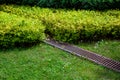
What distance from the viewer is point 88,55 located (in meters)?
7.32

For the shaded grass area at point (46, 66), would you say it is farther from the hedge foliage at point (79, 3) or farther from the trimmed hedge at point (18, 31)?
the hedge foliage at point (79, 3)

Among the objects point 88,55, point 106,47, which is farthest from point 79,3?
point 88,55

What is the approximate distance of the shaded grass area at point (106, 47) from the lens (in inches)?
291

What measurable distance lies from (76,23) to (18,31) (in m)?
1.33

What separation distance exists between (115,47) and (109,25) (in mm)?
538

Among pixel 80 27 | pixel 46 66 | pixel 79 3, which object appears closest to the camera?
pixel 46 66

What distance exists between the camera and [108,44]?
776 cm

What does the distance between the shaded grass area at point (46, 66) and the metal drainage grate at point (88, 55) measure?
0.44ft

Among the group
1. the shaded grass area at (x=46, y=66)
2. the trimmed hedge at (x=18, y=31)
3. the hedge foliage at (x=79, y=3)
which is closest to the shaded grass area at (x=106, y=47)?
the shaded grass area at (x=46, y=66)

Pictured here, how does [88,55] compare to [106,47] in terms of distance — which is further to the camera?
[106,47]

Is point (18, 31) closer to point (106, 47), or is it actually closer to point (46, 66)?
point (46, 66)

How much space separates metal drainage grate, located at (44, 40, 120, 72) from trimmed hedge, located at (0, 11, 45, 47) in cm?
35

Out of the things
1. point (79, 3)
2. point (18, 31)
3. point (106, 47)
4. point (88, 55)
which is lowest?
point (88, 55)

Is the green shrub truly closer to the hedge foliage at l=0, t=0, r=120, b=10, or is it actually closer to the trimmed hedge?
the trimmed hedge
